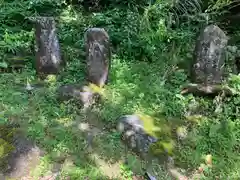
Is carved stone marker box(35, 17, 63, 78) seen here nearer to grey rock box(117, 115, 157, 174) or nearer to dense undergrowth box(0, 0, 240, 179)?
dense undergrowth box(0, 0, 240, 179)

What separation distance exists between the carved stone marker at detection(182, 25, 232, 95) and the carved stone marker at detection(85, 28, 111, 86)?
139 cm

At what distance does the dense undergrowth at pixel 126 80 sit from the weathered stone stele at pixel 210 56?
0.32 metres

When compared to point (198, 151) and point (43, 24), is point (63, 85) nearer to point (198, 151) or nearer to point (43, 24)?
point (43, 24)

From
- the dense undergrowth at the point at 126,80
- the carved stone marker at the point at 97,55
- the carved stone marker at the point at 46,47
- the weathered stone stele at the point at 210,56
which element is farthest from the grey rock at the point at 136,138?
the carved stone marker at the point at 46,47

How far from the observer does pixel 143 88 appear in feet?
17.7

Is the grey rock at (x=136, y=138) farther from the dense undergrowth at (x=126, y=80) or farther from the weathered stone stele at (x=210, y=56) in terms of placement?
the weathered stone stele at (x=210, y=56)

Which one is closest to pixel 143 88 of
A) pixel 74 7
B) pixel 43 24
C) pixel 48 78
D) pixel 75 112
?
pixel 75 112

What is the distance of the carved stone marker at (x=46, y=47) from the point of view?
5.54 m

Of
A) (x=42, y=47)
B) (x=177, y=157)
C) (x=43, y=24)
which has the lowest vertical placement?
(x=177, y=157)

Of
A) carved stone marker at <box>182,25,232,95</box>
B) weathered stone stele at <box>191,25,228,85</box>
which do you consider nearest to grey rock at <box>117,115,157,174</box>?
carved stone marker at <box>182,25,232,95</box>

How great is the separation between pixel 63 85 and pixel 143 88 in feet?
4.27

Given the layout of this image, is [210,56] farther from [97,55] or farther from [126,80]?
[97,55]

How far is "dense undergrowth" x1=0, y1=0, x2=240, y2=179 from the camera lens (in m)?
4.33

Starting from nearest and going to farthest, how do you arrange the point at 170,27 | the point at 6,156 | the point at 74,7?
the point at 6,156, the point at 170,27, the point at 74,7
